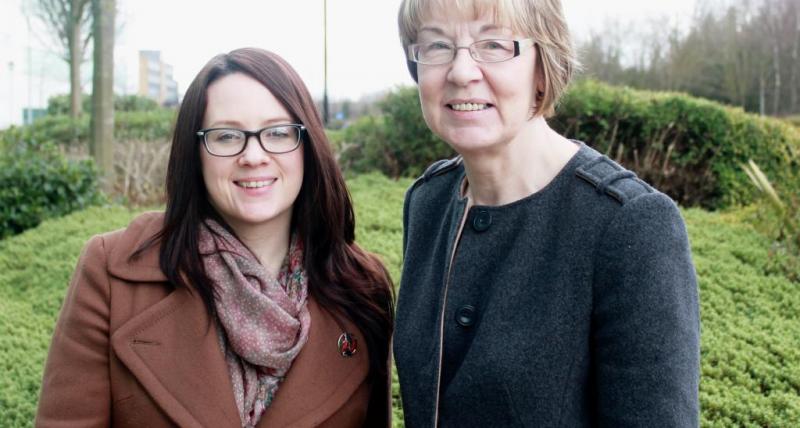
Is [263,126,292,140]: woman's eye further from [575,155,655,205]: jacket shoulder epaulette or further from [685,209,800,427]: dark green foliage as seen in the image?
[685,209,800,427]: dark green foliage

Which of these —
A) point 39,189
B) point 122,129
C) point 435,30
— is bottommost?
point 39,189

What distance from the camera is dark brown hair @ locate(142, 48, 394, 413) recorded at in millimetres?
2152

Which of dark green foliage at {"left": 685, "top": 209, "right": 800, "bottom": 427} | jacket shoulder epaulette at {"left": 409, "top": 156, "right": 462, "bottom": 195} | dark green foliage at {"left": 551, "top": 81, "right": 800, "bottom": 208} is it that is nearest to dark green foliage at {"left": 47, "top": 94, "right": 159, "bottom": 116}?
dark green foliage at {"left": 551, "top": 81, "right": 800, "bottom": 208}

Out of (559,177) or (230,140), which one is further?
(230,140)

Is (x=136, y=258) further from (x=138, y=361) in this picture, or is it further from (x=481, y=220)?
(x=481, y=220)

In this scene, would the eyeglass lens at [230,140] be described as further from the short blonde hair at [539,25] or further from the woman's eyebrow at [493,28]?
the woman's eyebrow at [493,28]

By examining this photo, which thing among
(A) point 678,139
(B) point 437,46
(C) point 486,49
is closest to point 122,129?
(A) point 678,139

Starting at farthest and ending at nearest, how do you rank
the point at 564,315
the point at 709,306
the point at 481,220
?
1. the point at 709,306
2. the point at 481,220
3. the point at 564,315

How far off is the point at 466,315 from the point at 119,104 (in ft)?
73.3

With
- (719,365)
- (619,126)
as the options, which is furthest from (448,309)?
(619,126)

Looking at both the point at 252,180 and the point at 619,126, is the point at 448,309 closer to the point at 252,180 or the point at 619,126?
the point at 252,180

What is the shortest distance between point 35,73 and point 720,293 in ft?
139

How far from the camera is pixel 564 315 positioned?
1.62m

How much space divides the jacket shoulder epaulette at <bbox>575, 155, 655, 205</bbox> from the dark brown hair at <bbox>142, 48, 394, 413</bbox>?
0.91 meters
